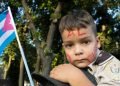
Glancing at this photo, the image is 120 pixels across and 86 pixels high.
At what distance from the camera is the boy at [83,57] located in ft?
4.91

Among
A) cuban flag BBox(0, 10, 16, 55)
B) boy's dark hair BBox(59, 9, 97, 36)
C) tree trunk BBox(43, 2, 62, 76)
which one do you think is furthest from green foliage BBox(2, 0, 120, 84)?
boy's dark hair BBox(59, 9, 97, 36)

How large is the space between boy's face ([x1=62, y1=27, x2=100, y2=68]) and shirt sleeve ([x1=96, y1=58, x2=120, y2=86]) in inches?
3.0

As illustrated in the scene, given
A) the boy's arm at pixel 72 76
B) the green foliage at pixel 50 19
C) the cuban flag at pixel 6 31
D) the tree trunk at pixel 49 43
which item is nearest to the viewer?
the boy's arm at pixel 72 76

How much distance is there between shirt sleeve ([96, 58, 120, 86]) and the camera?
1495mm

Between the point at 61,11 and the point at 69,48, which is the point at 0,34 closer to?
the point at 69,48

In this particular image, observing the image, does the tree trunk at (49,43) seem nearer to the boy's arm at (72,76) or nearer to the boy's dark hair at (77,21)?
the boy's dark hair at (77,21)

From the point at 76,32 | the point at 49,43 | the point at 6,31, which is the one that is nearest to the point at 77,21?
the point at 76,32

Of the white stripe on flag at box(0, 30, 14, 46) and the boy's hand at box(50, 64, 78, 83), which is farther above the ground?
the boy's hand at box(50, 64, 78, 83)

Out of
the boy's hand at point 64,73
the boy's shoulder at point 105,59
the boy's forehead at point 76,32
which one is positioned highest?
the boy's forehead at point 76,32

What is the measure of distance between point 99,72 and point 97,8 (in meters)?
24.7

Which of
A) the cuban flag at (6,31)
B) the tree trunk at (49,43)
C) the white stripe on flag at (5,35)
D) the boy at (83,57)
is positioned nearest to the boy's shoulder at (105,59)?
the boy at (83,57)

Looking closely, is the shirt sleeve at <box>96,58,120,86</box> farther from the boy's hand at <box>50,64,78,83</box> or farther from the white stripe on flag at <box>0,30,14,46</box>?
the white stripe on flag at <box>0,30,14,46</box>

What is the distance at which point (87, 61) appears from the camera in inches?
63.0

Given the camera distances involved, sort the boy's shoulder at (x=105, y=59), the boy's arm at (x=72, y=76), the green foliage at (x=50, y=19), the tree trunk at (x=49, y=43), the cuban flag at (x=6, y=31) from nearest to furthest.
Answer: the boy's arm at (x=72, y=76) < the boy's shoulder at (x=105, y=59) < the cuban flag at (x=6, y=31) < the tree trunk at (x=49, y=43) < the green foliage at (x=50, y=19)
